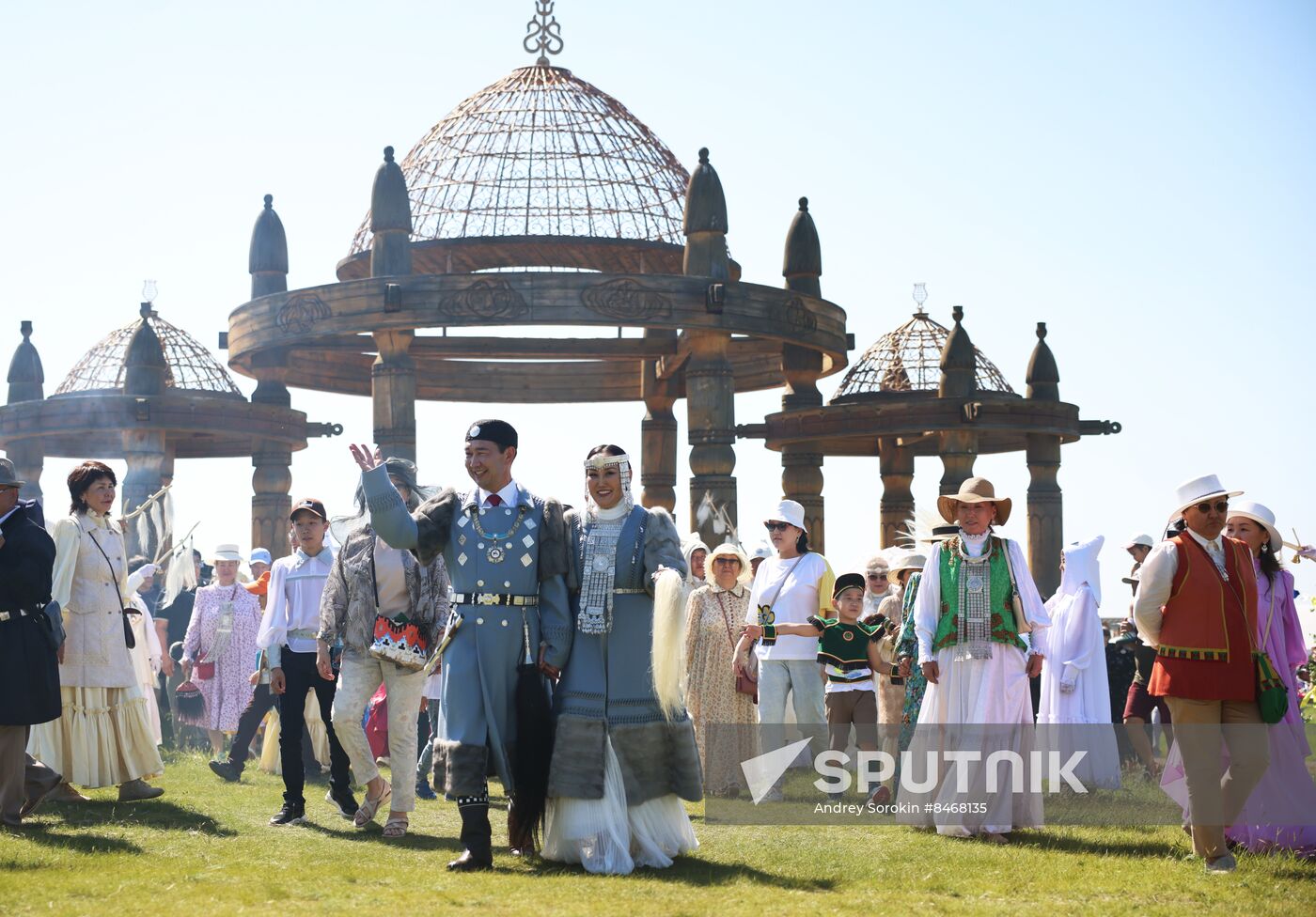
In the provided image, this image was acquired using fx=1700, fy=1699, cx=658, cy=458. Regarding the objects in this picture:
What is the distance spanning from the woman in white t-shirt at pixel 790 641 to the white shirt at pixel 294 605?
3.22 metres

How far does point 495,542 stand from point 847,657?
173 inches

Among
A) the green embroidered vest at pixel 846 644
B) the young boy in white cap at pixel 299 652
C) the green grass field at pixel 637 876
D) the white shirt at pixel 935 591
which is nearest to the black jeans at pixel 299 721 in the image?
the young boy in white cap at pixel 299 652

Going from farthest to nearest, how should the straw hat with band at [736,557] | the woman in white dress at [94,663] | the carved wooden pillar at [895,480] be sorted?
the carved wooden pillar at [895,480] < the straw hat with band at [736,557] < the woman in white dress at [94,663]

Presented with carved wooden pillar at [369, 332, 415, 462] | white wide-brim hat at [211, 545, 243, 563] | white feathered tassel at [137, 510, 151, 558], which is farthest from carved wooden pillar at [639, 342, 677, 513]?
white wide-brim hat at [211, 545, 243, 563]

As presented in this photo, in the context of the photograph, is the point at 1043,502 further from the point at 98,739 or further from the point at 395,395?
the point at 98,739

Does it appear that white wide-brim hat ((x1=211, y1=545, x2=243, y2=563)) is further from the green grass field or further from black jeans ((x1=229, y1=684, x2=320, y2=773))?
the green grass field

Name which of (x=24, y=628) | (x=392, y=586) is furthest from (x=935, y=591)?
(x=24, y=628)

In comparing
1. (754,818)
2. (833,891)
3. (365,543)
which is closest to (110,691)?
(365,543)

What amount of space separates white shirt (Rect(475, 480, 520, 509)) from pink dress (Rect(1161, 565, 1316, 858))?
367cm

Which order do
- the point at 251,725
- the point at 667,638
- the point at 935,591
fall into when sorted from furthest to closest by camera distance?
the point at 251,725 → the point at 935,591 → the point at 667,638

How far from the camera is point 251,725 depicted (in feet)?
41.6

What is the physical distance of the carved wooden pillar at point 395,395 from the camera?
2327 cm

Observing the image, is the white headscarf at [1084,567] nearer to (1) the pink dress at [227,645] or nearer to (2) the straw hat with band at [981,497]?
(2) the straw hat with band at [981,497]

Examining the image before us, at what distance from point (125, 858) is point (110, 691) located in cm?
242
